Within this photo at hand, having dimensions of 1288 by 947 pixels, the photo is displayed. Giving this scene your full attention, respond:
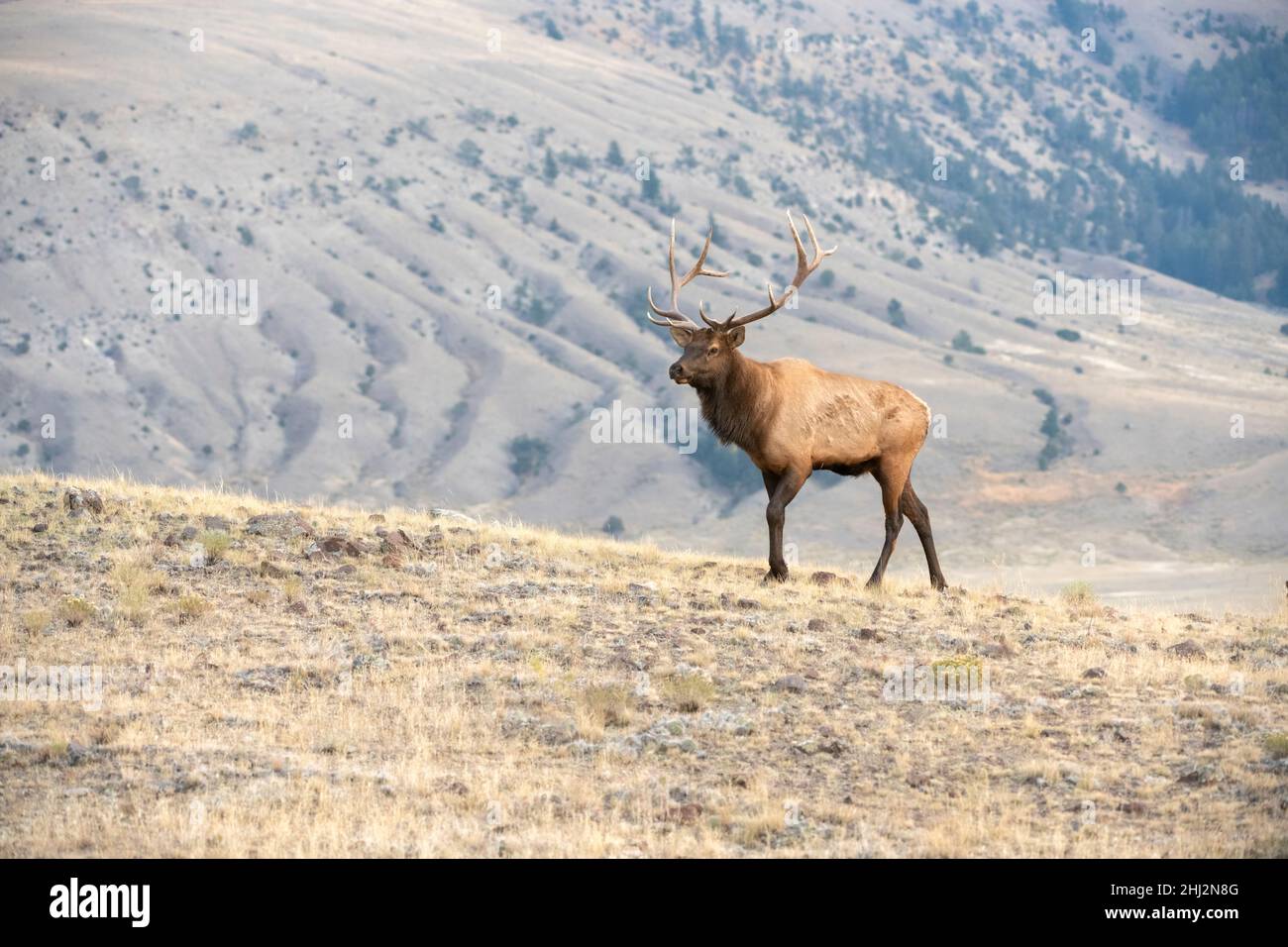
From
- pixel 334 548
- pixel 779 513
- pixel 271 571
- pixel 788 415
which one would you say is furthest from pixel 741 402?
pixel 271 571

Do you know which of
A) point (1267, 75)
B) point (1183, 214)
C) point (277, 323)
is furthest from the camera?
point (1267, 75)

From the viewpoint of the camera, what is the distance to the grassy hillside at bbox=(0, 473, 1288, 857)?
9430 millimetres

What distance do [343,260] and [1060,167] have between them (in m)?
87.2

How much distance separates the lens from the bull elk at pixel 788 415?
1677cm

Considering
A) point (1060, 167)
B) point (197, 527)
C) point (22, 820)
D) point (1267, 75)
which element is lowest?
point (22, 820)

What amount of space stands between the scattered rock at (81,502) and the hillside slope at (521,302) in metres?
27.0

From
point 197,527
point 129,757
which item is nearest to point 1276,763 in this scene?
point 129,757

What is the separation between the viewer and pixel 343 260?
9581cm

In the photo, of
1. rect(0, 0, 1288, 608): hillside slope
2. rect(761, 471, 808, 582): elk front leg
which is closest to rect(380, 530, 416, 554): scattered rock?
rect(761, 471, 808, 582): elk front leg

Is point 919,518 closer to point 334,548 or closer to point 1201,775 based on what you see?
point 334,548

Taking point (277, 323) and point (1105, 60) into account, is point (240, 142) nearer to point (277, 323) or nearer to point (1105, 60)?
point (277, 323)

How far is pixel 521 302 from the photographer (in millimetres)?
95688

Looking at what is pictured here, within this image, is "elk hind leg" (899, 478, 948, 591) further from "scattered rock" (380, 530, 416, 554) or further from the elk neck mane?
"scattered rock" (380, 530, 416, 554)

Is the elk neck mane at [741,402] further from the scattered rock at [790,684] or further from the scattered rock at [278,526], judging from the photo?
the scattered rock at [790,684]
